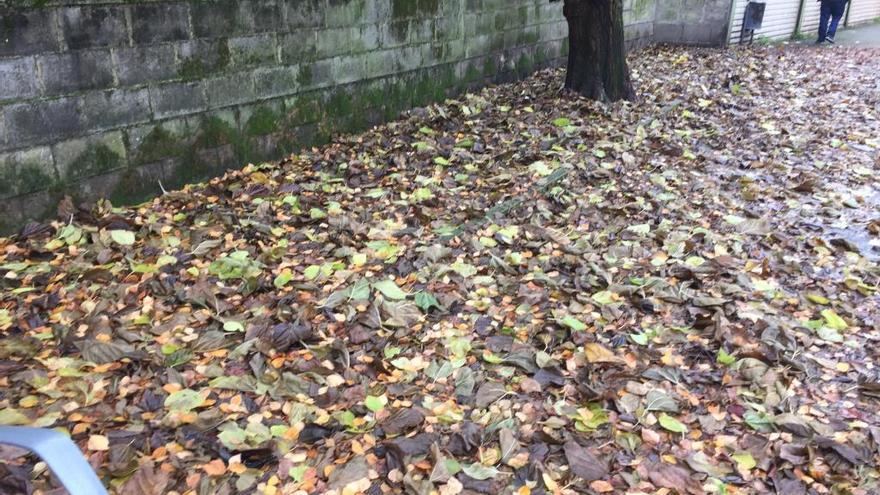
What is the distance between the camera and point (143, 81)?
435 centimetres

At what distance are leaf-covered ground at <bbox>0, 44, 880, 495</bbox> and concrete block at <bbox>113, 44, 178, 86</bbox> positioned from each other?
820 mm

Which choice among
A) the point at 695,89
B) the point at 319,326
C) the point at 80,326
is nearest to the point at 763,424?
the point at 319,326

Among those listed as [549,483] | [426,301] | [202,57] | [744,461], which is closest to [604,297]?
[426,301]

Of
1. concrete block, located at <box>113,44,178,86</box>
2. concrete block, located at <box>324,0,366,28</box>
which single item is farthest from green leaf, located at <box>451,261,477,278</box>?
concrete block, located at <box>324,0,366,28</box>

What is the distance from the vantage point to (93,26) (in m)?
4.02

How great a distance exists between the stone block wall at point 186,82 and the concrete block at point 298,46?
1 centimetres

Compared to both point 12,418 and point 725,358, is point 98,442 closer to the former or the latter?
point 12,418

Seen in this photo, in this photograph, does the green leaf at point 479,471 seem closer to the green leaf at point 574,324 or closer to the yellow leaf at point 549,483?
the yellow leaf at point 549,483

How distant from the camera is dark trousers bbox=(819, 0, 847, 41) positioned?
13133 millimetres

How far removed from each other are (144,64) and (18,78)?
79cm

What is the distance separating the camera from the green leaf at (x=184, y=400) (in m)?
2.62

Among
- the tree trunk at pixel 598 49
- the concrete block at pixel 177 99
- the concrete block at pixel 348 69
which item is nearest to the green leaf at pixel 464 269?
the concrete block at pixel 177 99

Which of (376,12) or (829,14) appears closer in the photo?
(376,12)

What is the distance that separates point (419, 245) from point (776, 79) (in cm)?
723
